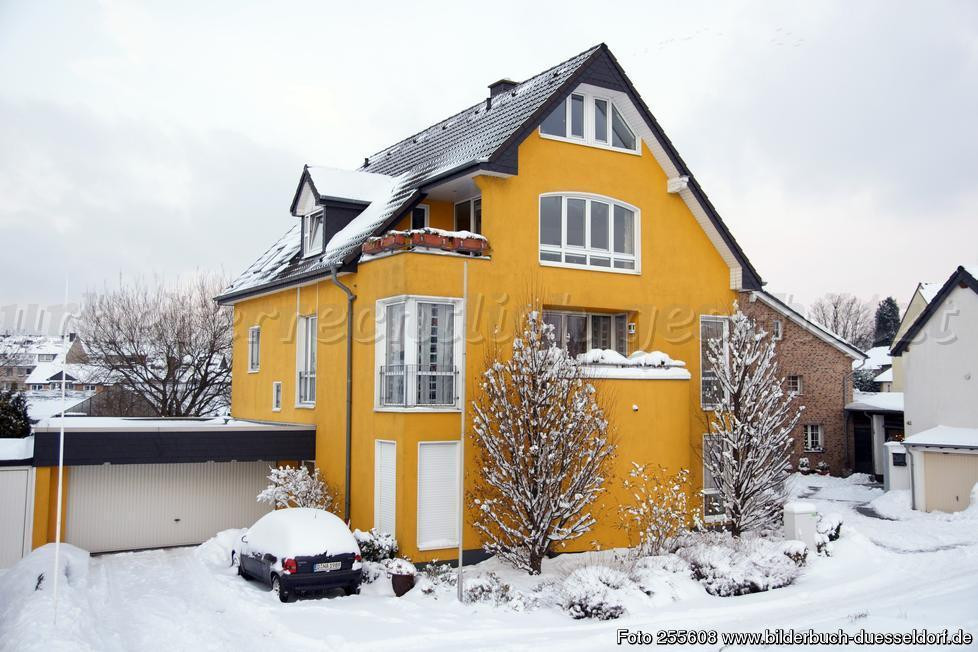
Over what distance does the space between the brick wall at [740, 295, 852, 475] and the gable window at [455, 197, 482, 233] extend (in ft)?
56.6

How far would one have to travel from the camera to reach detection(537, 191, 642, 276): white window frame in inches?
735

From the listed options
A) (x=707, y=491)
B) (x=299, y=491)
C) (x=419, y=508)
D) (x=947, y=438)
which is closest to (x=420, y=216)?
(x=299, y=491)

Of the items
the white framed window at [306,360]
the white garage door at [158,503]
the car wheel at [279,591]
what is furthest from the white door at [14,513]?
the white framed window at [306,360]

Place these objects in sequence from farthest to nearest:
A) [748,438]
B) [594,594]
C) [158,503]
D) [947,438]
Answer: [947,438] < [158,503] < [748,438] < [594,594]

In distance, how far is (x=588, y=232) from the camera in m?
19.3

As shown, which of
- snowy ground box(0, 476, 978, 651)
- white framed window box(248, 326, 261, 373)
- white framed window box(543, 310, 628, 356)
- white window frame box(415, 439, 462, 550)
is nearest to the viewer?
snowy ground box(0, 476, 978, 651)

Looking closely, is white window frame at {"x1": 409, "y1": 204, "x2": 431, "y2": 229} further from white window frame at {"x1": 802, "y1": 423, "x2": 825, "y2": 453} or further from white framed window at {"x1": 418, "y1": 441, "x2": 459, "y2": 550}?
white window frame at {"x1": 802, "y1": 423, "x2": 825, "y2": 453}

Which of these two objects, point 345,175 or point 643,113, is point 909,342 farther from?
point 345,175

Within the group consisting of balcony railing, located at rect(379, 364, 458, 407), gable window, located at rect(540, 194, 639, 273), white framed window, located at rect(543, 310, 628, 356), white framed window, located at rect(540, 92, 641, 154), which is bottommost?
balcony railing, located at rect(379, 364, 458, 407)

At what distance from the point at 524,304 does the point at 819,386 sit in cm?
1951

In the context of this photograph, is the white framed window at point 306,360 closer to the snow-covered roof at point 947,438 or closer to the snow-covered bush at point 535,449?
the snow-covered bush at point 535,449

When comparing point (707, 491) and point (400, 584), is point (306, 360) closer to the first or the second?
point (400, 584)

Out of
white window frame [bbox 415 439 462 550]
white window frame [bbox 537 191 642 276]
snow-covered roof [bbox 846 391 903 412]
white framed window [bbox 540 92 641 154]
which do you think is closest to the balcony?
white window frame [bbox 537 191 642 276]

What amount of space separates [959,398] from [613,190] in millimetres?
13502
